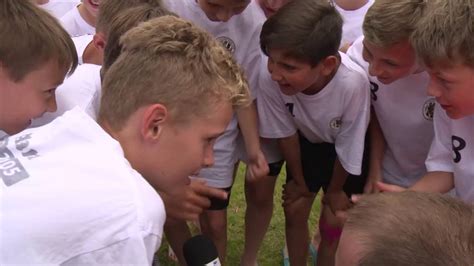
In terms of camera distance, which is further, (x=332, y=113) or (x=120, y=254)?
(x=332, y=113)

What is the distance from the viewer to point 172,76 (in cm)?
188

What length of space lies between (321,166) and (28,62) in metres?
1.64

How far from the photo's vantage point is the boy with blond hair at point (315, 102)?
9.78ft

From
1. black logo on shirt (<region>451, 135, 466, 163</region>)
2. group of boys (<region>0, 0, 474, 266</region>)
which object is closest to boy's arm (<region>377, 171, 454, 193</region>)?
group of boys (<region>0, 0, 474, 266</region>)

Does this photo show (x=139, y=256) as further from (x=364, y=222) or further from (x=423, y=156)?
(x=423, y=156)

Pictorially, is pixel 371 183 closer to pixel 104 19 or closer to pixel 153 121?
pixel 104 19

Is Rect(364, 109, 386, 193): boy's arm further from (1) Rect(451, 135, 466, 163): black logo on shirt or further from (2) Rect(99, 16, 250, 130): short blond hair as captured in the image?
(2) Rect(99, 16, 250, 130): short blond hair

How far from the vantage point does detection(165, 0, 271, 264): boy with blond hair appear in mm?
3072

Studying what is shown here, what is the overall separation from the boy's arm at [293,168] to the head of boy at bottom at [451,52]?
0.95 metres

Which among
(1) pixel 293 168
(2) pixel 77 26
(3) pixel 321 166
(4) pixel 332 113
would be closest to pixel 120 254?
(4) pixel 332 113

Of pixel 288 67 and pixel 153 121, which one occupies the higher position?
pixel 153 121

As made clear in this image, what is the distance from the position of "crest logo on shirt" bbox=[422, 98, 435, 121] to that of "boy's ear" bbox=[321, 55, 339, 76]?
1.54 feet

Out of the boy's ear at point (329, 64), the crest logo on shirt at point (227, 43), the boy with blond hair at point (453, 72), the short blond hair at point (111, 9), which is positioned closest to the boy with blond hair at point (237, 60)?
the crest logo on shirt at point (227, 43)

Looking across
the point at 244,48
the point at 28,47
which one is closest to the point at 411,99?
the point at 244,48
